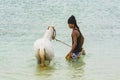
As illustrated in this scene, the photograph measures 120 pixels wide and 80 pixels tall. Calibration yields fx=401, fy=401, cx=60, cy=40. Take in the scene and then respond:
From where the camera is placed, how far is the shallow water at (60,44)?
29.8 feet

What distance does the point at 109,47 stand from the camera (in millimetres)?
12094

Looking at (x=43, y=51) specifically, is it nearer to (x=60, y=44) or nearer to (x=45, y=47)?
(x=45, y=47)

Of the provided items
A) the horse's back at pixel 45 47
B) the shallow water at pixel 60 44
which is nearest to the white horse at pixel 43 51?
the horse's back at pixel 45 47

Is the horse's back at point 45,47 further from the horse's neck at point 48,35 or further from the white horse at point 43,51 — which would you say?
the horse's neck at point 48,35

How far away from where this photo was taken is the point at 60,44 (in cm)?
1253

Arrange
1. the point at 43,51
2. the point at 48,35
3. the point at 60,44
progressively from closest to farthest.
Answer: the point at 43,51
the point at 48,35
the point at 60,44

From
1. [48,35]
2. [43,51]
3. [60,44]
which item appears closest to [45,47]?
[43,51]

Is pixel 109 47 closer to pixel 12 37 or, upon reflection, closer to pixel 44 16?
pixel 12 37

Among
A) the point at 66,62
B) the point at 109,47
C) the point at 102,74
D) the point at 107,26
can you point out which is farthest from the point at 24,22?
the point at 102,74

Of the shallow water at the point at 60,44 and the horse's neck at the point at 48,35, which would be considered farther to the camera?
the horse's neck at the point at 48,35

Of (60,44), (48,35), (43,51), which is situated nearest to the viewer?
(43,51)

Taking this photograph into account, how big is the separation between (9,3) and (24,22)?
9.21m

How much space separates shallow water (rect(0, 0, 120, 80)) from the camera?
9091mm

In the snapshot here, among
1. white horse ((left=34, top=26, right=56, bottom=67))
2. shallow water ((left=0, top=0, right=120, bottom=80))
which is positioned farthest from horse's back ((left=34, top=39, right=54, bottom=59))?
shallow water ((left=0, top=0, right=120, bottom=80))
